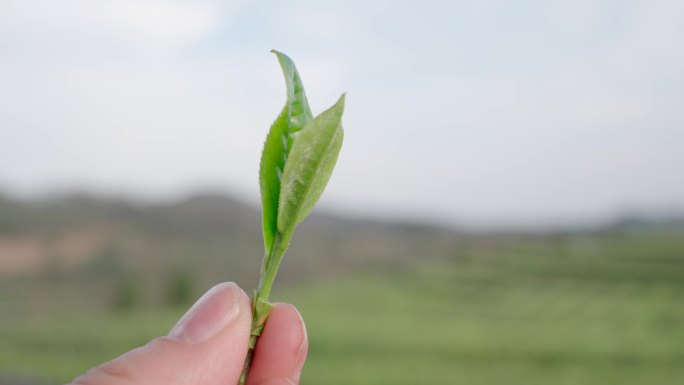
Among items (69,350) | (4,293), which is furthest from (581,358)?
(4,293)

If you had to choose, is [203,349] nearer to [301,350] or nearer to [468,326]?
[301,350]

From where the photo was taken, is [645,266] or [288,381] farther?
[645,266]

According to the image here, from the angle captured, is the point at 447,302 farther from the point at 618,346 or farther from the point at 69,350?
the point at 69,350

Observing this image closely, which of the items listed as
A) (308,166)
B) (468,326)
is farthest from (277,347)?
(468,326)

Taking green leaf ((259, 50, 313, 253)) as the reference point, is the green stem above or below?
below

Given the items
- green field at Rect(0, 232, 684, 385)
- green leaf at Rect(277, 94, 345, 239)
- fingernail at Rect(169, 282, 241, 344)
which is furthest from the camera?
green field at Rect(0, 232, 684, 385)

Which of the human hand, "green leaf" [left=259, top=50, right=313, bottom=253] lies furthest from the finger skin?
"green leaf" [left=259, top=50, right=313, bottom=253]

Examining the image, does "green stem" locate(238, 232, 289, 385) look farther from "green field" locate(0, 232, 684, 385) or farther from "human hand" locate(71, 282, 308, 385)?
"green field" locate(0, 232, 684, 385)
